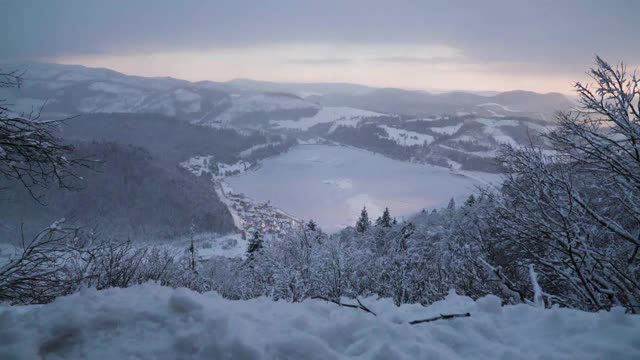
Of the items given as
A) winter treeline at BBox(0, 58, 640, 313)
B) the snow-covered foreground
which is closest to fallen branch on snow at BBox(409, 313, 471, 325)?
the snow-covered foreground

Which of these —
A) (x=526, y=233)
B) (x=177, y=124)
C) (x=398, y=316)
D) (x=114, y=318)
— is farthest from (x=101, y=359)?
(x=177, y=124)

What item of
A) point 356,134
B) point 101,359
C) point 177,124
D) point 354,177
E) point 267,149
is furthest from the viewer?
point 356,134

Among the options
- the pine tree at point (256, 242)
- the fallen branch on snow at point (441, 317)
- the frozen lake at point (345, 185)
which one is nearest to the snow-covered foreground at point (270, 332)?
the fallen branch on snow at point (441, 317)

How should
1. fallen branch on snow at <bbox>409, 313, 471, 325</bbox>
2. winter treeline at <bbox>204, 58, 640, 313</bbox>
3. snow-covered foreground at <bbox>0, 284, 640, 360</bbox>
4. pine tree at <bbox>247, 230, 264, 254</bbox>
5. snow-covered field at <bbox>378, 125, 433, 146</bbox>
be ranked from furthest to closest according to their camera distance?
1. snow-covered field at <bbox>378, 125, 433, 146</bbox>
2. pine tree at <bbox>247, 230, 264, 254</bbox>
3. winter treeline at <bbox>204, 58, 640, 313</bbox>
4. fallen branch on snow at <bbox>409, 313, 471, 325</bbox>
5. snow-covered foreground at <bbox>0, 284, 640, 360</bbox>

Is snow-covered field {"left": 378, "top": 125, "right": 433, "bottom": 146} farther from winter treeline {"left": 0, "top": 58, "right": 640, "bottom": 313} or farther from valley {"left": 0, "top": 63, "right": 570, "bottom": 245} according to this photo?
winter treeline {"left": 0, "top": 58, "right": 640, "bottom": 313}

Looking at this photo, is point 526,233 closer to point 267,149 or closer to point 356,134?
point 267,149
